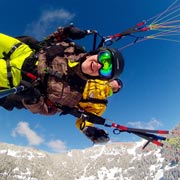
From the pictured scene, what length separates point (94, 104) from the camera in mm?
8469

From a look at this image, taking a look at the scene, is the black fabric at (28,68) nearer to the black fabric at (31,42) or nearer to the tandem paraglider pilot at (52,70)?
the tandem paraglider pilot at (52,70)

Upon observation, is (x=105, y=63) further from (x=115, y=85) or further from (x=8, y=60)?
(x=115, y=85)

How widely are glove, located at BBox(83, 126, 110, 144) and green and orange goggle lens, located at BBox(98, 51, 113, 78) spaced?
6.38 ft

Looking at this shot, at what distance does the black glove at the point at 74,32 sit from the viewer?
26.6 feet

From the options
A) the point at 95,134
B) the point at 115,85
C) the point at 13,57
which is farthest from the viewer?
the point at 115,85

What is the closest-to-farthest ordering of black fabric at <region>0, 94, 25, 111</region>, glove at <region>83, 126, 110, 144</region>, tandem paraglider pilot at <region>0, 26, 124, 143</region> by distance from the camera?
tandem paraglider pilot at <region>0, 26, 124, 143</region> < black fabric at <region>0, 94, 25, 111</region> < glove at <region>83, 126, 110, 144</region>

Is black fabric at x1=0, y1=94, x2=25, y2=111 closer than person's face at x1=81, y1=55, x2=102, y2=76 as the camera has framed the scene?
No

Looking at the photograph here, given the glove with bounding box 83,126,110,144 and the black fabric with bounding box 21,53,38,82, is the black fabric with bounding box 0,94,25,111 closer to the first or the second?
the black fabric with bounding box 21,53,38,82

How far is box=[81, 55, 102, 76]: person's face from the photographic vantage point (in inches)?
261

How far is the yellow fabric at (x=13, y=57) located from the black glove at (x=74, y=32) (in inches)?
46.9

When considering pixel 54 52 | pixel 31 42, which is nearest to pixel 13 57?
pixel 31 42

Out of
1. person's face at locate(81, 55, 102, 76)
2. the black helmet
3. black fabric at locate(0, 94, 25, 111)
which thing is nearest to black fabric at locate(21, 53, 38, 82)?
black fabric at locate(0, 94, 25, 111)

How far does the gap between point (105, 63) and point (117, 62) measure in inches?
12.6

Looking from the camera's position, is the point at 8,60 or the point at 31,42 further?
the point at 31,42
